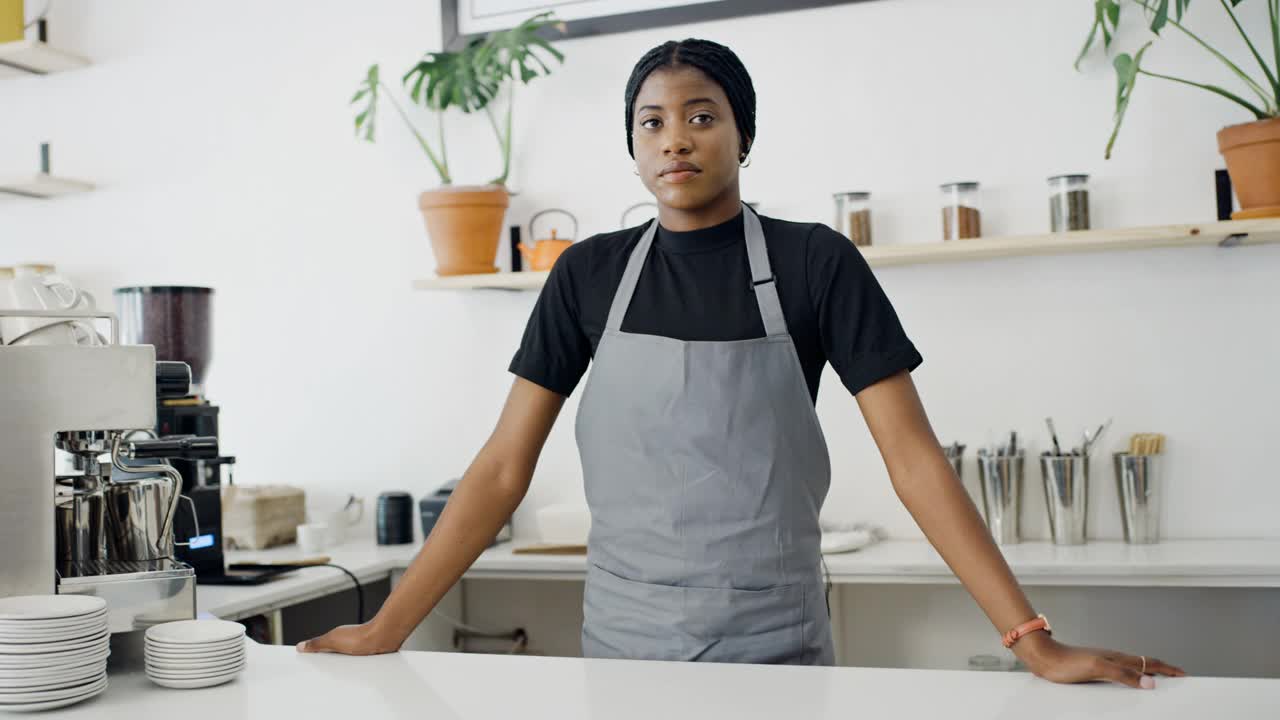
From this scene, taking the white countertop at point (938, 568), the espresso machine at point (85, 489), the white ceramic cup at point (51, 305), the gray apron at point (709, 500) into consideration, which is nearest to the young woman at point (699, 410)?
the gray apron at point (709, 500)

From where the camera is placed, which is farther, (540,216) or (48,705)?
(540,216)

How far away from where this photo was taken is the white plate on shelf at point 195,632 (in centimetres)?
129

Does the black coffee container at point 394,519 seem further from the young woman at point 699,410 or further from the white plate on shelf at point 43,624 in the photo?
the white plate on shelf at point 43,624

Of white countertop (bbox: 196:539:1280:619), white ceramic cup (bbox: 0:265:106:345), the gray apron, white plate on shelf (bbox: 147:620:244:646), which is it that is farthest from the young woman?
white countertop (bbox: 196:539:1280:619)

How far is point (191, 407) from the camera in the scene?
2.68 metres

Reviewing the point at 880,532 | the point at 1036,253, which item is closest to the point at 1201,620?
the point at 880,532

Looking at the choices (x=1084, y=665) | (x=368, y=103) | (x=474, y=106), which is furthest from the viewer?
(x=368, y=103)

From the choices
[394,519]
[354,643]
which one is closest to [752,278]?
[354,643]

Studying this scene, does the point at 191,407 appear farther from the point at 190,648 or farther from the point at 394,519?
the point at 190,648

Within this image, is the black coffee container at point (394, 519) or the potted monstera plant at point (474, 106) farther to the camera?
the black coffee container at point (394, 519)

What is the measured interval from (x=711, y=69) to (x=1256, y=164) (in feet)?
5.25

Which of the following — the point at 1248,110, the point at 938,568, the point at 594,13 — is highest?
the point at 594,13

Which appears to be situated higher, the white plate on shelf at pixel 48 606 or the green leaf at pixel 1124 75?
the green leaf at pixel 1124 75

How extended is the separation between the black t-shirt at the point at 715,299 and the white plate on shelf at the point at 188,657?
0.57m
